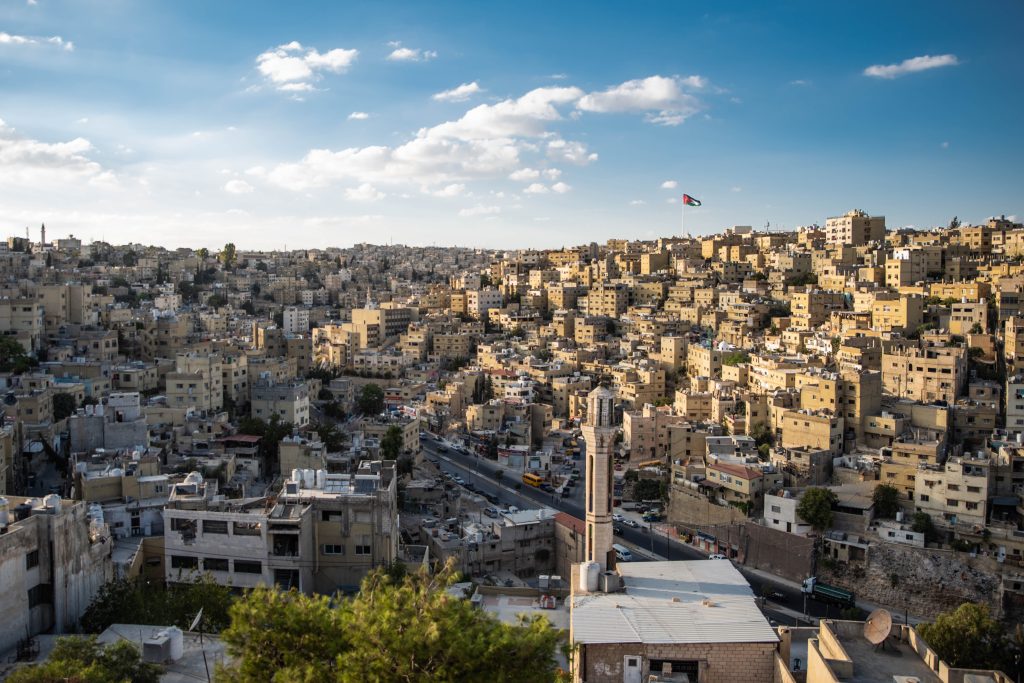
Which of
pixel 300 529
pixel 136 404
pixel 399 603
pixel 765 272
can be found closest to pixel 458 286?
pixel 765 272

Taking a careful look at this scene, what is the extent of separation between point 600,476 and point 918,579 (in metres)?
10.7

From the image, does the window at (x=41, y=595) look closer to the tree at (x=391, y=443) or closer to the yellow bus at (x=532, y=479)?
the tree at (x=391, y=443)

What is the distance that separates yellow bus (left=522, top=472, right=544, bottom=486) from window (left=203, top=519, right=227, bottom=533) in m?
12.5

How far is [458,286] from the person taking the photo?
176 ft

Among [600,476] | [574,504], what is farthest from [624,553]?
[600,476]

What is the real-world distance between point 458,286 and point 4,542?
44784mm

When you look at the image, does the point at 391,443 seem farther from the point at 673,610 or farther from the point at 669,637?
the point at 669,637

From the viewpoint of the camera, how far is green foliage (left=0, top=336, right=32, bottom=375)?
77.3ft

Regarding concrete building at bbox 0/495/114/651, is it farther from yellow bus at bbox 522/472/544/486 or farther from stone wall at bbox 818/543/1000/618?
stone wall at bbox 818/543/1000/618

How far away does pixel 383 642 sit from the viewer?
5.70 m

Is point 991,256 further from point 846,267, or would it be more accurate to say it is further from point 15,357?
point 15,357

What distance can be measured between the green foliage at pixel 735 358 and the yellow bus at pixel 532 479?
8.84 metres

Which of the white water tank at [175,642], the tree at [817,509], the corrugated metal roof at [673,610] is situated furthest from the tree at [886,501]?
the white water tank at [175,642]

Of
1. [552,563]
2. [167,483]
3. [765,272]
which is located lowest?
[552,563]
